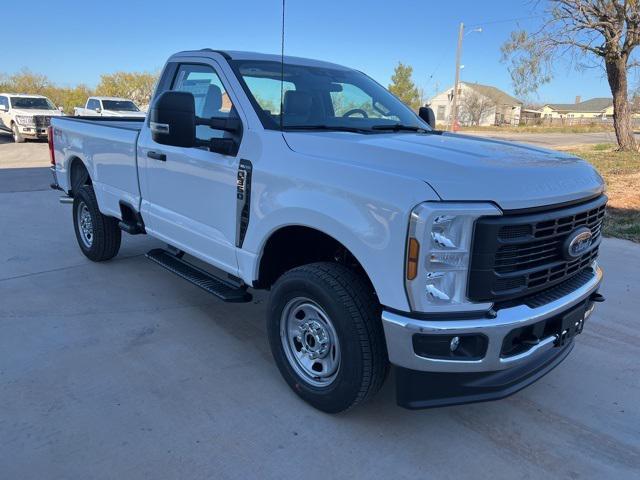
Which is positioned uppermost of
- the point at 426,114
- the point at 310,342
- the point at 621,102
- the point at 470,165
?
the point at 621,102

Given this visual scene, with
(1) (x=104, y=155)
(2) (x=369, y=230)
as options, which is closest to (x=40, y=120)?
(1) (x=104, y=155)

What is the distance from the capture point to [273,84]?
145 inches

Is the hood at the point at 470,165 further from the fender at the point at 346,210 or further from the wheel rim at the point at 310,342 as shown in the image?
the wheel rim at the point at 310,342

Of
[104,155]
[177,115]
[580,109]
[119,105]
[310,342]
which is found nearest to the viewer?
[310,342]

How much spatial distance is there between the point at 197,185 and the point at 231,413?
5.21 feet

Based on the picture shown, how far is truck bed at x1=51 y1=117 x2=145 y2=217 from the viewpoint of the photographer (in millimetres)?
4621

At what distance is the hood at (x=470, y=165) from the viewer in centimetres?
238

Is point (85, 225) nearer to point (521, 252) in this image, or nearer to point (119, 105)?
point (521, 252)

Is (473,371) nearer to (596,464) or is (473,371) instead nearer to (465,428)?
(465,428)

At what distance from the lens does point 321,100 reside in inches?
149

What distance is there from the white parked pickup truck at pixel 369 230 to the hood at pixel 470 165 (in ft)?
0.04

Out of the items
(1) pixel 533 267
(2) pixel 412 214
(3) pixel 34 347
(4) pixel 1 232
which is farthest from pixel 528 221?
(4) pixel 1 232

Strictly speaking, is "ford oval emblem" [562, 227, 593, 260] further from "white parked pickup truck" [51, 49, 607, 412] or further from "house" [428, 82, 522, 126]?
"house" [428, 82, 522, 126]

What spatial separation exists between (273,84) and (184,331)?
6.51 ft
